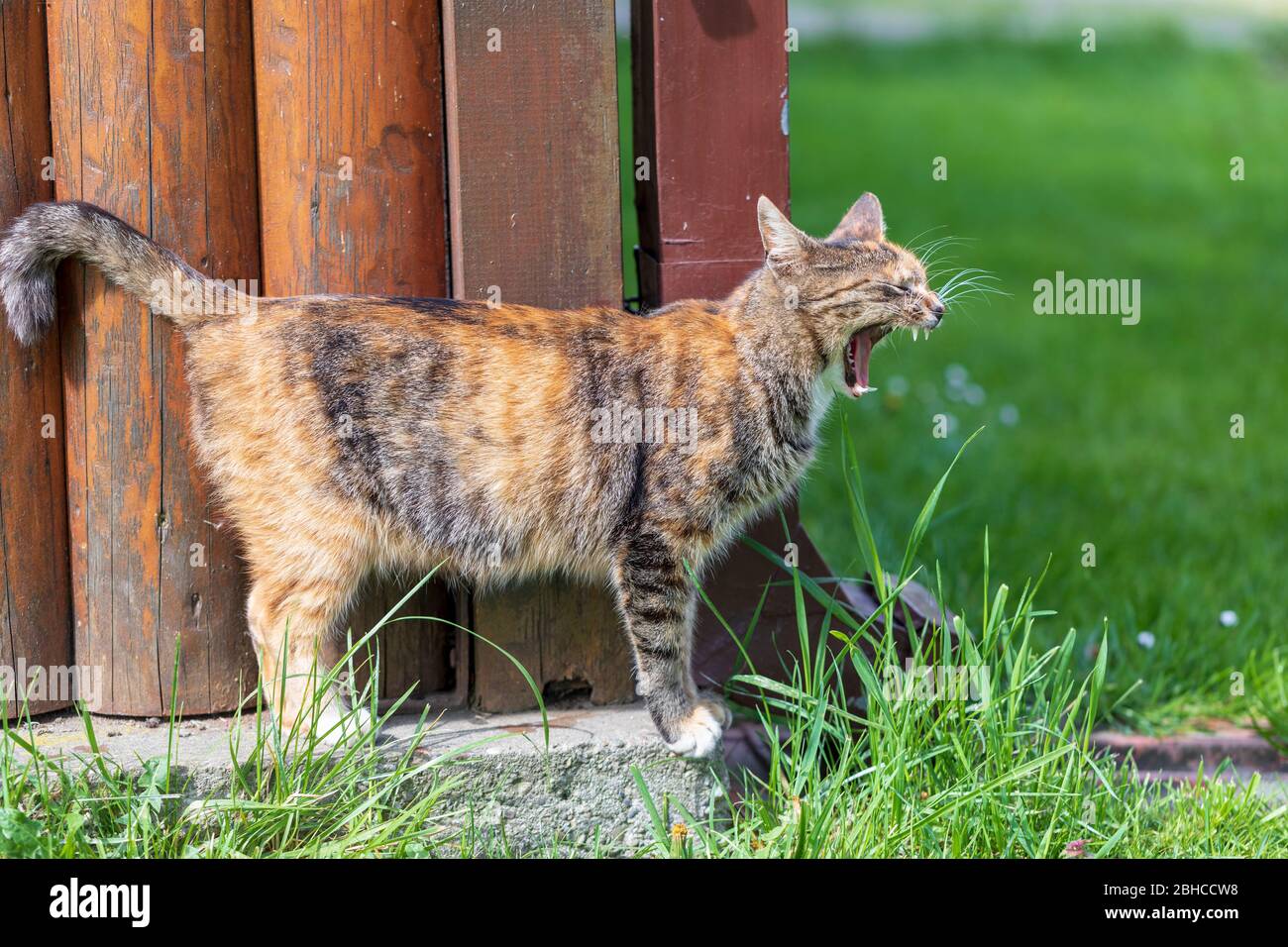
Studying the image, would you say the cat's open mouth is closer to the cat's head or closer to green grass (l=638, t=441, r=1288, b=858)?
the cat's head

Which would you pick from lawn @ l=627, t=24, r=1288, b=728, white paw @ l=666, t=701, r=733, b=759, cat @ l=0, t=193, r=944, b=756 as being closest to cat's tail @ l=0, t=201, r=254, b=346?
cat @ l=0, t=193, r=944, b=756

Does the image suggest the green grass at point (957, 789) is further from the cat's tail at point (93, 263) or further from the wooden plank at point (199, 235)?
the cat's tail at point (93, 263)

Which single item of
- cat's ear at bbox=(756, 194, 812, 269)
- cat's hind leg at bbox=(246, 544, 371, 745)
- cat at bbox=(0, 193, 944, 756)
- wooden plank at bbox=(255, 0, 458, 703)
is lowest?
cat's hind leg at bbox=(246, 544, 371, 745)

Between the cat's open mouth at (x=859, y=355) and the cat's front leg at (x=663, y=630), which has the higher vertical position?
the cat's open mouth at (x=859, y=355)

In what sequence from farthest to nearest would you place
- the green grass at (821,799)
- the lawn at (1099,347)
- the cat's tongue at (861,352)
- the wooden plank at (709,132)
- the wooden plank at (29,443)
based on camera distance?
the lawn at (1099,347)
the cat's tongue at (861,352)
the wooden plank at (709,132)
the wooden plank at (29,443)
the green grass at (821,799)

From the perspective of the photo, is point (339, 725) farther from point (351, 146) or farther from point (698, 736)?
point (351, 146)

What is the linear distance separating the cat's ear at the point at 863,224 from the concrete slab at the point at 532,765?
1.40m

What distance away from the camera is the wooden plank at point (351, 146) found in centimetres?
329

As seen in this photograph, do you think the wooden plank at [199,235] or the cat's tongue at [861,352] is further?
the cat's tongue at [861,352]

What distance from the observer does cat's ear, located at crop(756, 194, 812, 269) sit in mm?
3348

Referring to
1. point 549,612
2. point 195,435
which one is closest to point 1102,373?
point 549,612

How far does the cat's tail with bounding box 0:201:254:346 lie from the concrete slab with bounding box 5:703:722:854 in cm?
102

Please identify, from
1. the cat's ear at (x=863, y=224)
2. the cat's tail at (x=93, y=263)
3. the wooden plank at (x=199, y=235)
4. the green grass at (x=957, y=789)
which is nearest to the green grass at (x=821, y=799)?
the green grass at (x=957, y=789)

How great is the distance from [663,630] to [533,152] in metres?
1.24
